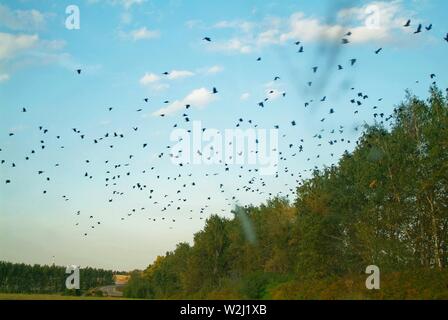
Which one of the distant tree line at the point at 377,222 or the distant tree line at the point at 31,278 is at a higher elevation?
the distant tree line at the point at 377,222

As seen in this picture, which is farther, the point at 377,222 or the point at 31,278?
the point at 31,278

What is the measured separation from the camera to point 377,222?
49156 millimetres

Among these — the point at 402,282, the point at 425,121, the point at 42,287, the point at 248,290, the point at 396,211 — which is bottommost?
the point at 42,287

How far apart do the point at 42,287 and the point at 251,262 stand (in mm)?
125527

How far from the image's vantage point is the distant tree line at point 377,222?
38.6m

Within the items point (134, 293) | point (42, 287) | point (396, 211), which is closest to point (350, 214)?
point (396, 211)

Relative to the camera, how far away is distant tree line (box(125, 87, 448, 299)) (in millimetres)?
38594

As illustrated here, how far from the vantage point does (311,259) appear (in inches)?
2306

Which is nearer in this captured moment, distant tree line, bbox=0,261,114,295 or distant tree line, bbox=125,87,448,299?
distant tree line, bbox=125,87,448,299

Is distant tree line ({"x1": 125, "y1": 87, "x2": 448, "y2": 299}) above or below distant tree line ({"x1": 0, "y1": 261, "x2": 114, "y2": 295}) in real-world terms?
above

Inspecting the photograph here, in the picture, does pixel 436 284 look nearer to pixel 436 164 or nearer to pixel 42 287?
pixel 436 164

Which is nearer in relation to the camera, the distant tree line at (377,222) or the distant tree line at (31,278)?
the distant tree line at (377,222)

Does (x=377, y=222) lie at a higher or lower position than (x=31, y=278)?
higher
